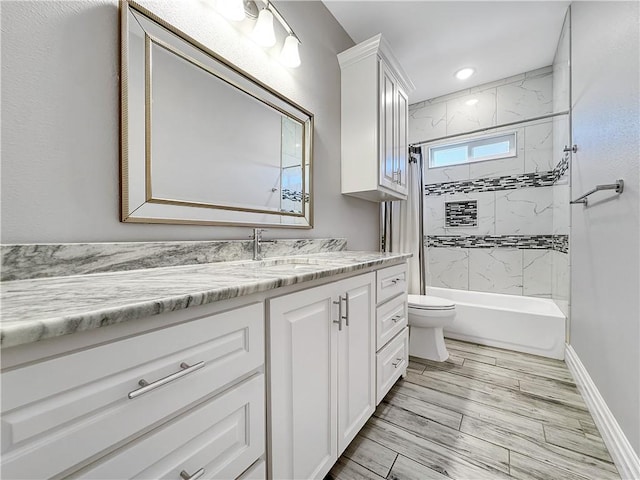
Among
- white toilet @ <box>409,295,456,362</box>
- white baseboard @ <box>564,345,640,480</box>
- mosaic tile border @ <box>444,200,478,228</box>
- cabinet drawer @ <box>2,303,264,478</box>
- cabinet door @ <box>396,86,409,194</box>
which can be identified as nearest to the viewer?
cabinet drawer @ <box>2,303,264,478</box>

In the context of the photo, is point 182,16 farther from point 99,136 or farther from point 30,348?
point 30,348

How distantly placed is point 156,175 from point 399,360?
166 cm

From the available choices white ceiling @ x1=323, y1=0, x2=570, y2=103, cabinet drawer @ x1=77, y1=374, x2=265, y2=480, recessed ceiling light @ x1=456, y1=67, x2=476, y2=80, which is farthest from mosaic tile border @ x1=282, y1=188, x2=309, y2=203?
recessed ceiling light @ x1=456, y1=67, x2=476, y2=80

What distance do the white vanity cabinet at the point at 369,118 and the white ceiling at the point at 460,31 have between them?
1.02 feet

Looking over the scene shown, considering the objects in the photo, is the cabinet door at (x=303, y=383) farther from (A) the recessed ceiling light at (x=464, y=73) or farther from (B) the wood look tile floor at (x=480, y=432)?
(A) the recessed ceiling light at (x=464, y=73)

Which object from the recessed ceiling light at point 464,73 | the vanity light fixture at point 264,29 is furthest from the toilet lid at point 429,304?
the recessed ceiling light at point 464,73

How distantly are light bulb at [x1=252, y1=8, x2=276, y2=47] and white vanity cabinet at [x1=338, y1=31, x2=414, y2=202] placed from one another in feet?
2.74

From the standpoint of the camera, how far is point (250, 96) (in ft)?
4.47

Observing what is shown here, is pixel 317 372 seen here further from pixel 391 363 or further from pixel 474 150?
pixel 474 150

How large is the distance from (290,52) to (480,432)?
227 centimetres

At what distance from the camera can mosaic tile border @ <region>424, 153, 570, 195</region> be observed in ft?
8.64

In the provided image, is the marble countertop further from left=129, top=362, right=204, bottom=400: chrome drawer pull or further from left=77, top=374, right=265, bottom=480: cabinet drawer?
left=77, top=374, right=265, bottom=480: cabinet drawer

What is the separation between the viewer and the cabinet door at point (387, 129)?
1.97m

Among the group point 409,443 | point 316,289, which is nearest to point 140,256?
point 316,289
